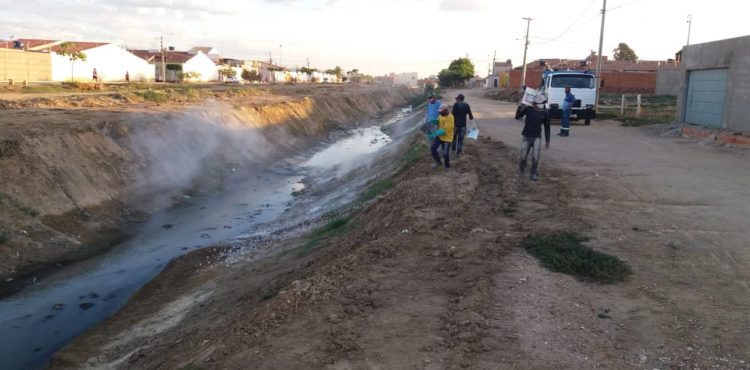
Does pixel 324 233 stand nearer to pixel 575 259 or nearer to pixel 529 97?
pixel 529 97

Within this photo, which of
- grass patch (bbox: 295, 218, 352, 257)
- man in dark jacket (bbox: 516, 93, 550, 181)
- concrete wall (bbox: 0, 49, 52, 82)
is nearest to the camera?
grass patch (bbox: 295, 218, 352, 257)

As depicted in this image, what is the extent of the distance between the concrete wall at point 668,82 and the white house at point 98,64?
A: 5657cm

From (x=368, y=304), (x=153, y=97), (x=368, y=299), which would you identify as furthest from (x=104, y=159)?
(x=368, y=304)

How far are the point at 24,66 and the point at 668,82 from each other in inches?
2380

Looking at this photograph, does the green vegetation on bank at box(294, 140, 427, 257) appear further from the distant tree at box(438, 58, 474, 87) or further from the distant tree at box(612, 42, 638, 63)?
the distant tree at box(612, 42, 638, 63)

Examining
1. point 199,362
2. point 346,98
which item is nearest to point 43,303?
point 199,362

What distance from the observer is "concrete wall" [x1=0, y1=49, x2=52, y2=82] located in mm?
44031

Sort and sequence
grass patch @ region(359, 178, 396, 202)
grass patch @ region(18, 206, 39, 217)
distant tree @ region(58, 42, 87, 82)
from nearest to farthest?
1. grass patch @ region(18, 206, 39, 217)
2. grass patch @ region(359, 178, 396, 202)
3. distant tree @ region(58, 42, 87, 82)

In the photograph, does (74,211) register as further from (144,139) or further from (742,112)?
(742,112)

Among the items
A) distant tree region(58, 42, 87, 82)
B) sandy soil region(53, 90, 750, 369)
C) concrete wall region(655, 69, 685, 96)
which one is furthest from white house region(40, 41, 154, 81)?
concrete wall region(655, 69, 685, 96)

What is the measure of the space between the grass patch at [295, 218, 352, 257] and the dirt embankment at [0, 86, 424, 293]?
5139 mm

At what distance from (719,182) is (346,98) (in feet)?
147

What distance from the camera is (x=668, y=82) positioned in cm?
5978

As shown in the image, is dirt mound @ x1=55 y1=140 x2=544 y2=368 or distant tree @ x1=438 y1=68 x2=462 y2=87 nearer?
dirt mound @ x1=55 y1=140 x2=544 y2=368
